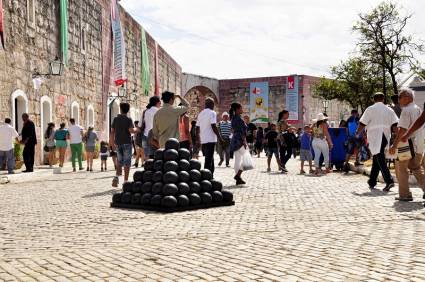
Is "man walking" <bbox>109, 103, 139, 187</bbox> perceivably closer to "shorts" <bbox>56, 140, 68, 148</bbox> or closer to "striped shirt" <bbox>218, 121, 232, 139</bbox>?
"striped shirt" <bbox>218, 121, 232, 139</bbox>

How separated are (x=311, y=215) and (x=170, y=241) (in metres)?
2.12

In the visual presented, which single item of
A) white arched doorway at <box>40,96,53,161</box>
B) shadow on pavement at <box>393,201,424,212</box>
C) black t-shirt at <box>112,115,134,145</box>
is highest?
white arched doorway at <box>40,96,53,161</box>

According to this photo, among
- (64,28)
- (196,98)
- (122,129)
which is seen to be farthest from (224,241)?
(196,98)

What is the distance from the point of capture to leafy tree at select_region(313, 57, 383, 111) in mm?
34812

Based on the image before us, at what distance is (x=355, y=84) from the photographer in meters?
36.6

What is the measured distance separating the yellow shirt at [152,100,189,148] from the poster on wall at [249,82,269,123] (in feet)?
130

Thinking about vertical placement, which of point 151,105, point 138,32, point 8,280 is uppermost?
point 138,32

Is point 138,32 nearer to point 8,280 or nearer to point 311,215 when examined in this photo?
point 311,215

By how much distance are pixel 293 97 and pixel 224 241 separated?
42928 millimetres

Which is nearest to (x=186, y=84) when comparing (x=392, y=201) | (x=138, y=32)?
(x=138, y=32)

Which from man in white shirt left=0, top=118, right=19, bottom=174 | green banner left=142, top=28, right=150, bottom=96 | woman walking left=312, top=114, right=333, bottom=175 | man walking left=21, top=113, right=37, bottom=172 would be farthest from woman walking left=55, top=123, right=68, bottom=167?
green banner left=142, top=28, right=150, bottom=96

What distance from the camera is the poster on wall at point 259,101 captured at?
4831 cm

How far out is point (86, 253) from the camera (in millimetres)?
4500

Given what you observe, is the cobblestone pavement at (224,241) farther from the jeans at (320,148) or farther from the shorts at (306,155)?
the shorts at (306,155)
